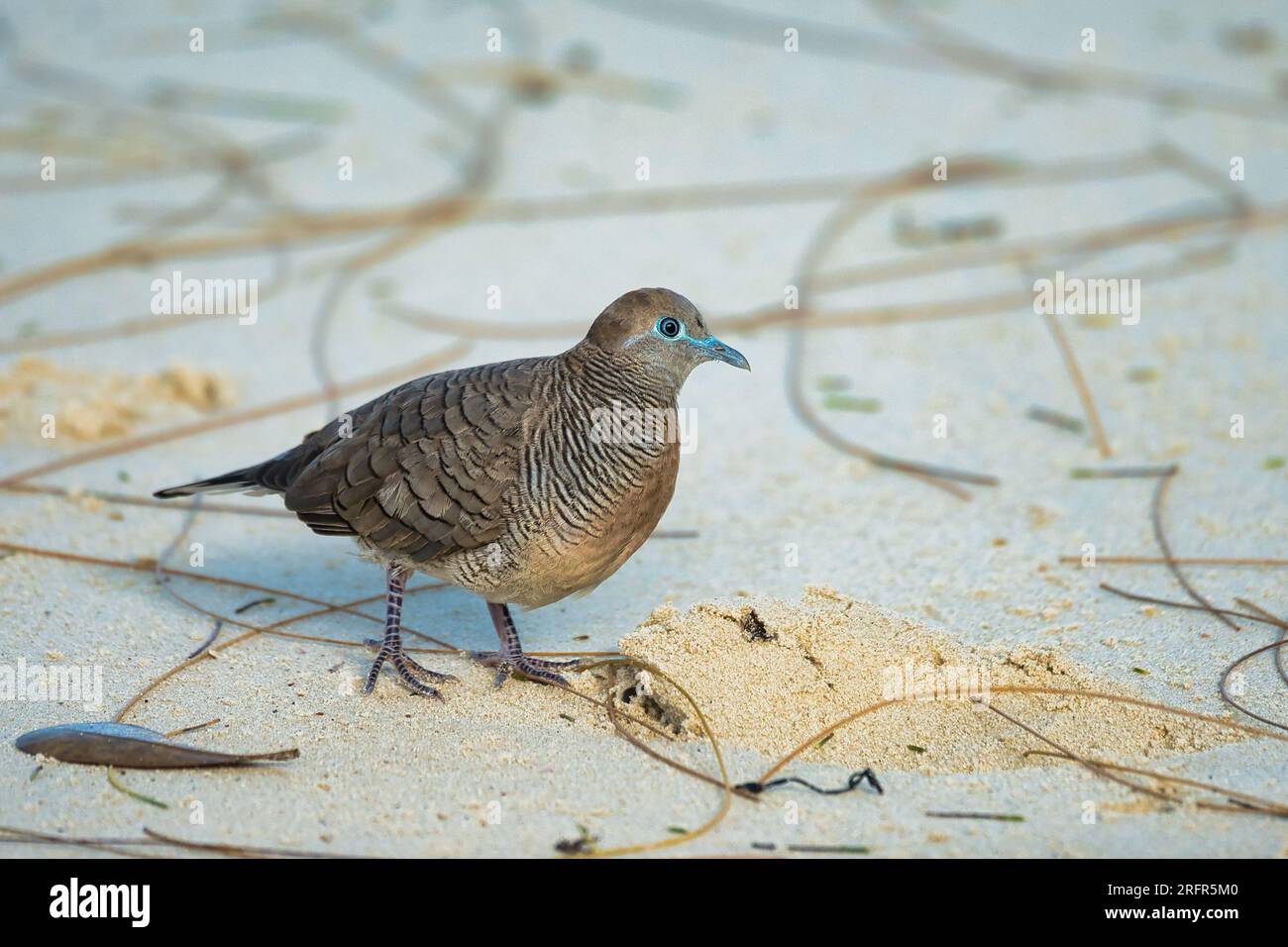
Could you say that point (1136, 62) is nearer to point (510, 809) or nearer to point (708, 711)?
point (708, 711)

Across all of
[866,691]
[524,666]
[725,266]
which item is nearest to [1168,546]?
[866,691]

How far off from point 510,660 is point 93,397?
10.1ft

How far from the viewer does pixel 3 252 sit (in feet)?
27.5


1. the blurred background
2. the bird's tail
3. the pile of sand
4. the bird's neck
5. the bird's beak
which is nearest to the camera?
the bird's neck

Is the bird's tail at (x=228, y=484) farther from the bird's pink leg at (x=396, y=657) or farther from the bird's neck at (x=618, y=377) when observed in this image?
the bird's neck at (x=618, y=377)

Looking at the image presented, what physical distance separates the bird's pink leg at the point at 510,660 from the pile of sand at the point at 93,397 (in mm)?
2597

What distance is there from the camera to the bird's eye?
464 cm

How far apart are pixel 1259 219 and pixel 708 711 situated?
569 centimetres

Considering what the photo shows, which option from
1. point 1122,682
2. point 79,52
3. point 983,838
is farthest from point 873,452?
point 79,52

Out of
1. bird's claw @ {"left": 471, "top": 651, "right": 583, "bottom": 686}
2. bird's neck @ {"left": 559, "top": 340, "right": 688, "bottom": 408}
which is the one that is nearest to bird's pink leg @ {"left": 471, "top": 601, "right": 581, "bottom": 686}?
bird's claw @ {"left": 471, "top": 651, "right": 583, "bottom": 686}

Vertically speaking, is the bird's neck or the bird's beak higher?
the bird's beak

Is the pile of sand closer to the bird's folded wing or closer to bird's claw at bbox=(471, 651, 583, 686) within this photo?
the bird's folded wing

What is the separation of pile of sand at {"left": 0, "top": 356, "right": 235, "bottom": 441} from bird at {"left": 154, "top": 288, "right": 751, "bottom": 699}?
2.15 meters

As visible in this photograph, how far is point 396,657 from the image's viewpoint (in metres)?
4.73
